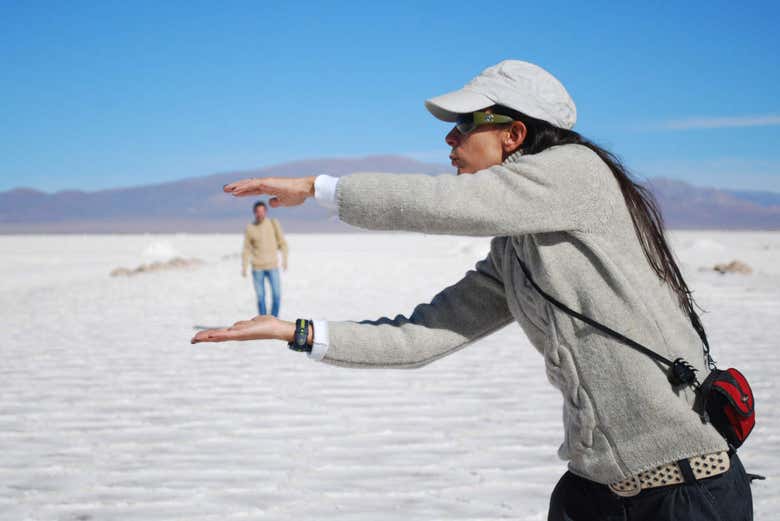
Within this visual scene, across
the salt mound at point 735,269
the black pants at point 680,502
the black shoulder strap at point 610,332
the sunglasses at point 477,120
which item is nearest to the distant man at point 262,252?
the sunglasses at point 477,120

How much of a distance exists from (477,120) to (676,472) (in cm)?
84

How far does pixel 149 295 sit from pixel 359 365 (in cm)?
1384

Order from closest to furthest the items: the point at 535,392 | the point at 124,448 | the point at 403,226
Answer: the point at 403,226 < the point at 124,448 < the point at 535,392

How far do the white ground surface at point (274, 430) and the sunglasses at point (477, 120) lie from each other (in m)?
2.30

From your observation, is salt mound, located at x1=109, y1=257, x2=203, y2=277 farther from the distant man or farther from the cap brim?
the cap brim

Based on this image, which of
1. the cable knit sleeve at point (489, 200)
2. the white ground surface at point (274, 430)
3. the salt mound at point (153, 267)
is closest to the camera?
the cable knit sleeve at point (489, 200)

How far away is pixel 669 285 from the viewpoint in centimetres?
175

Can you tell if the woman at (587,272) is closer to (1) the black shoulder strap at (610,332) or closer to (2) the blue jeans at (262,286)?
(1) the black shoulder strap at (610,332)

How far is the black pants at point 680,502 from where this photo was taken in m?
1.64

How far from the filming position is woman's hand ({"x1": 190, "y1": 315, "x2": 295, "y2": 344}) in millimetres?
1812

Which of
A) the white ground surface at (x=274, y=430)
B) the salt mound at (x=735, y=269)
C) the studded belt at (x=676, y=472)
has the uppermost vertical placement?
the studded belt at (x=676, y=472)

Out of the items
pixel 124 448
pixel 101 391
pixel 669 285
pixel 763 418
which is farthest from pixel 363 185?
pixel 101 391

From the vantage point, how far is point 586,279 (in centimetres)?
165

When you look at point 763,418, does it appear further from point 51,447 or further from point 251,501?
point 51,447
